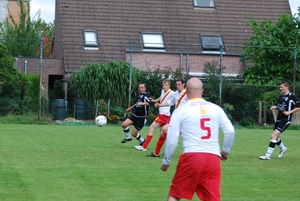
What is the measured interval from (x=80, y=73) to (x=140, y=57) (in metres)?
5.96

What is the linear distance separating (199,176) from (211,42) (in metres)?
33.8

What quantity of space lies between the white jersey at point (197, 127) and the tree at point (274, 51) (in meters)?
27.0

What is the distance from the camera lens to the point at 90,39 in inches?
1565

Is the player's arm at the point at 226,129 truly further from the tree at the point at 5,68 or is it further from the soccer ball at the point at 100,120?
the tree at the point at 5,68

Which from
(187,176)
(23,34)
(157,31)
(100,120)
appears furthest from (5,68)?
(187,176)

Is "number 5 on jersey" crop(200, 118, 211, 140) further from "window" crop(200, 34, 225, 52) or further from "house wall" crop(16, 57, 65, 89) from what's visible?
"window" crop(200, 34, 225, 52)

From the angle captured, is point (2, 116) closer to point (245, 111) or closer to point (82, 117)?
point (82, 117)

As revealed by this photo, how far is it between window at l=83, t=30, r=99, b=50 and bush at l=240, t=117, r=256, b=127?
11115mm

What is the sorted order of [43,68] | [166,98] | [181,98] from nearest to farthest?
[181,98] → [166,98] → [43,68]

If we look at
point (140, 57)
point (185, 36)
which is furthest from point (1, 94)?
point (185, 36)

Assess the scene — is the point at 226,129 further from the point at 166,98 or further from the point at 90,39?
the point at 90,39

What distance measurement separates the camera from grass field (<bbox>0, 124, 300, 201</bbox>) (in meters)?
10.8

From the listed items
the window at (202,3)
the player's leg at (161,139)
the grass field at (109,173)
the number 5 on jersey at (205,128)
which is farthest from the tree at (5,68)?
the number 5 on jersey at (205,128)

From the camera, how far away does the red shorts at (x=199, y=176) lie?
7898 millimetres
